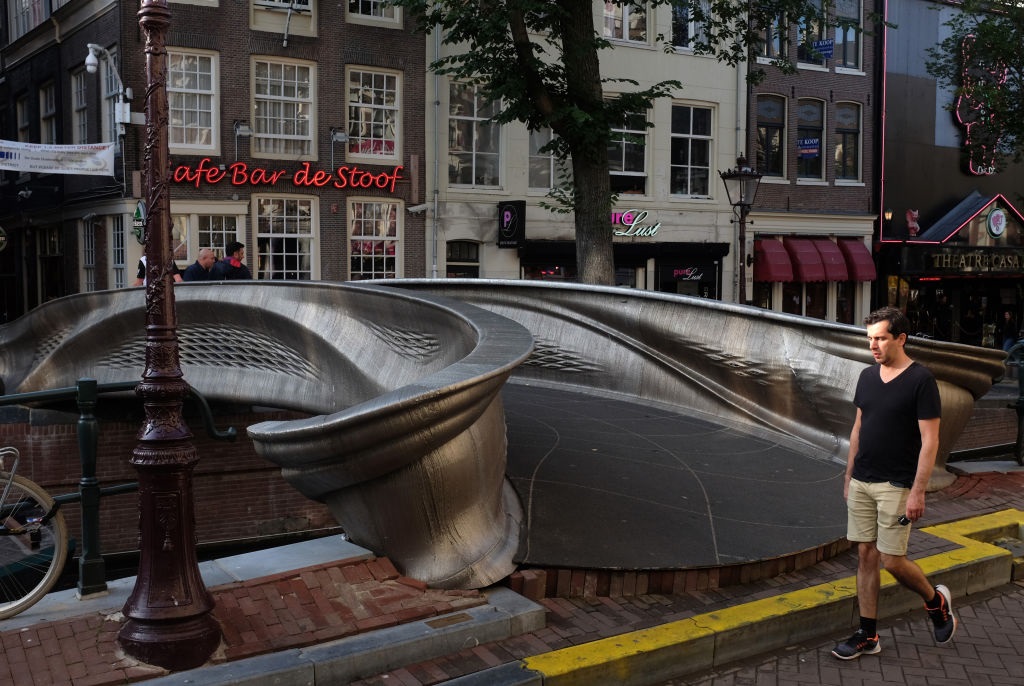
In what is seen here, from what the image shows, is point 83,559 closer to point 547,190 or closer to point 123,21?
point 123,21

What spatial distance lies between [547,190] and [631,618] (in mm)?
19902

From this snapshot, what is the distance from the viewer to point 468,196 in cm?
2314

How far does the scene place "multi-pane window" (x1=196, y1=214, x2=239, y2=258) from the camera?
2038 centimetres

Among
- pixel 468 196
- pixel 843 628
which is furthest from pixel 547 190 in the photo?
pixel 843 628

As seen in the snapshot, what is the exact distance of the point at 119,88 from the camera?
19.7 m

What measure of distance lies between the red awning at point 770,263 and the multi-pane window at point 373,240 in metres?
10.3

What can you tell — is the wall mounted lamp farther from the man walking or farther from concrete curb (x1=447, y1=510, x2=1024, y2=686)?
the man walking

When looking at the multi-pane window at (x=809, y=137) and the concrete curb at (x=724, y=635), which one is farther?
the multi-pane window at (x=809, y=137)

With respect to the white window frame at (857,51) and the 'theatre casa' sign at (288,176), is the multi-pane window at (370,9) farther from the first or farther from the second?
the white window frame at (857,51)

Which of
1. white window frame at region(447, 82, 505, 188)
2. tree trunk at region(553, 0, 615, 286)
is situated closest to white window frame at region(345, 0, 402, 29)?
white window frame at region(447, 82, 505, 188)

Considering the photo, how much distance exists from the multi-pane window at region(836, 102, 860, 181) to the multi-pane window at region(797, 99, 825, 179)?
0.65 meters

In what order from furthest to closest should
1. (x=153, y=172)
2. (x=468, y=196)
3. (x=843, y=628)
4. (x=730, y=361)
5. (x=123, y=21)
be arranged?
(x=468, y=196), (x=123, y=21), (x=730, y=361), (x=843, y=628), (x=153, y=172)

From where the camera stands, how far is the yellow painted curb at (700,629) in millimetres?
4530

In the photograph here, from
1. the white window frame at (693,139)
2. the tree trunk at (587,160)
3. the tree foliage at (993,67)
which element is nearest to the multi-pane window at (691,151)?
the white window frame at (693,139)
